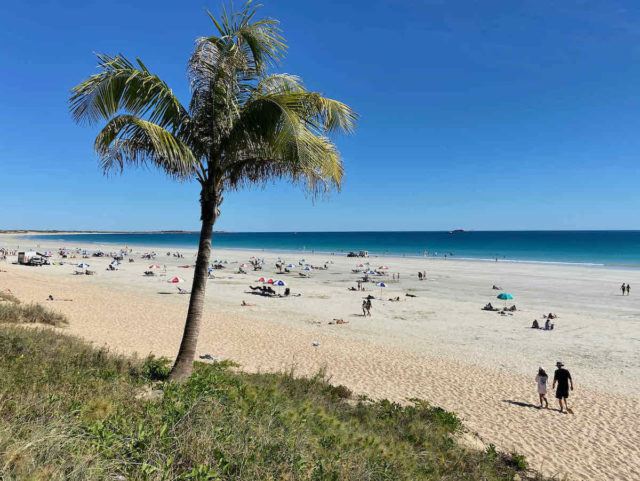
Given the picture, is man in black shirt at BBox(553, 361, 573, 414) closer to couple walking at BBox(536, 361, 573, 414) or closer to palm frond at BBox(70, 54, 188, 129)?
couple walking at BBox(536, 361, 573, 414)

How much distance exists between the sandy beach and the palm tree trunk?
392cm

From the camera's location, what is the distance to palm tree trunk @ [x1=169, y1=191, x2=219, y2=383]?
7.64 meters

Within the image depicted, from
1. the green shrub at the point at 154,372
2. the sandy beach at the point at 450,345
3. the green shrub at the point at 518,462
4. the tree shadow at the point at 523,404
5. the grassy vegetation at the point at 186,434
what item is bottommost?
the tree shadow at the point at 523,404

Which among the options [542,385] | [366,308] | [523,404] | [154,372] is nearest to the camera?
[154,372]

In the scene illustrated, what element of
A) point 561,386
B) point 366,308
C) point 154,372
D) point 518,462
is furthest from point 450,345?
point 154,372

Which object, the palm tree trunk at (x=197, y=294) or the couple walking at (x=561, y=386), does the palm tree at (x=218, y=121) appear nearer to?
the palm tree trunk at (x=197, y=294)

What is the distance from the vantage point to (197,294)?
25.6ft

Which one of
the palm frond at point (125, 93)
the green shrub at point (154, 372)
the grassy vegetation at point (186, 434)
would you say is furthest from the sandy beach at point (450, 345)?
the palm frond at point (125, 93)

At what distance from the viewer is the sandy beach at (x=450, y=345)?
888cm

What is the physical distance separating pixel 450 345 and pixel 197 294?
40.5 ft

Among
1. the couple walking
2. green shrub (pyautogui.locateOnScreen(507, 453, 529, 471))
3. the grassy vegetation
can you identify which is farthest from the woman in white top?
the grassy vegetation

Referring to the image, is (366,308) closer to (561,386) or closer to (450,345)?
(450,345)

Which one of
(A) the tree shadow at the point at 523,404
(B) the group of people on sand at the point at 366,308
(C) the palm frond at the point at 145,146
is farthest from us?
(B) the group of people on sand at the point at 366,308

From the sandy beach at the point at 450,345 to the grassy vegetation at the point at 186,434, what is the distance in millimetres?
2660
